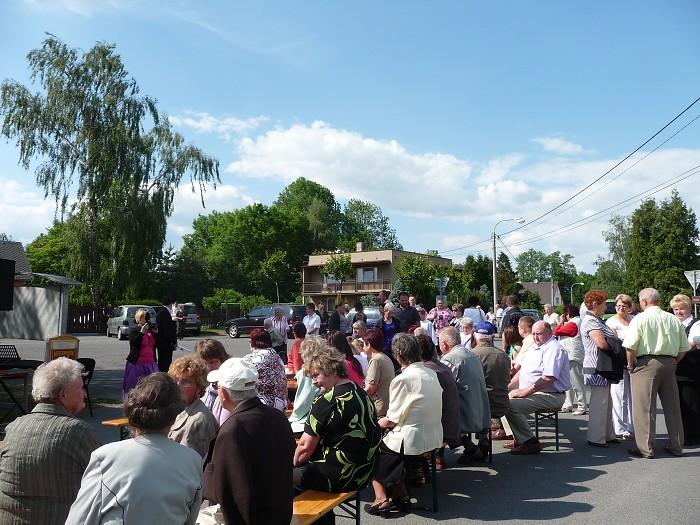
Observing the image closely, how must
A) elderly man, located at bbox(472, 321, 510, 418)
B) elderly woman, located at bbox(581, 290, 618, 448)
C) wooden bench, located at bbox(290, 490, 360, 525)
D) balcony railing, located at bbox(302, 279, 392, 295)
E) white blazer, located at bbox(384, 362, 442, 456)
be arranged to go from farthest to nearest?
balcony railing, located at bbox(302, 279, 392, 295) → elderly woman, located at bbox(581, 290, 618, 448) → elderly man, located at bbox(472, 321, 510, 418) → white blazer, located at bbox(384, 362, 442, 456) → wooden bench, located at bbox(290, 490, 360, 525)

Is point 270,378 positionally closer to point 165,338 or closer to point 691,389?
point 165,338

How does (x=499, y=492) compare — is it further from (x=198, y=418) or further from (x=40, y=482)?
(x=40, y=482)

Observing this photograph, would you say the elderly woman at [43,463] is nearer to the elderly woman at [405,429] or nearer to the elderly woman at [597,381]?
the elderly woman at [405,429]

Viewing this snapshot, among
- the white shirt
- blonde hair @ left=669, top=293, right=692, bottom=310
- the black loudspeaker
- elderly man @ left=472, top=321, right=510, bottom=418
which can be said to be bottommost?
elderly man @ left=472, top=321, right=510, bottom=418

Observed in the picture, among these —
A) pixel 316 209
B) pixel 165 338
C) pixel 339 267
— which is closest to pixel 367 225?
pixel 316 209

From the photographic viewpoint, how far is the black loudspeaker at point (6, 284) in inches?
402

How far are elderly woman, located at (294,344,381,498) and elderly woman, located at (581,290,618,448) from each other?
14.6 ft

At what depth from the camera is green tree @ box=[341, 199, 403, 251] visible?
88.4 metres

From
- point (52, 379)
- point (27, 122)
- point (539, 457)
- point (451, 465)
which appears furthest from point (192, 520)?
point (27, 122)

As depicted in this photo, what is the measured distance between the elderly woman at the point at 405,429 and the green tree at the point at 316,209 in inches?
2699

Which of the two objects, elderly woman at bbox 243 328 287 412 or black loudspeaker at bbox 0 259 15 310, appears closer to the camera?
elderly woman at bbox 243 328 287 412

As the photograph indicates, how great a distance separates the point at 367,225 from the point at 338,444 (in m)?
86.3

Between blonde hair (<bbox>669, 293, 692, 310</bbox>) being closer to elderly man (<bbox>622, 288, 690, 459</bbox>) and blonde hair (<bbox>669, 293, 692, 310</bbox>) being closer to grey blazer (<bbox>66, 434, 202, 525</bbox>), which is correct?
elderly man (<bbox>622, 288, 690, 459</bbox>)

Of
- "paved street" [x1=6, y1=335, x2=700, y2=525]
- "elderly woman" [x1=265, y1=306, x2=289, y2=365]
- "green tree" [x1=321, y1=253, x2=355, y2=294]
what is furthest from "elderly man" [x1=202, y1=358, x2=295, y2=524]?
"green tree" [x1=321, y1=253, x2=355, y2=294]
